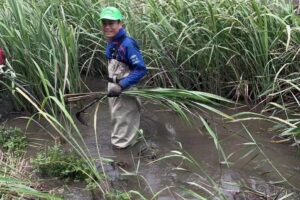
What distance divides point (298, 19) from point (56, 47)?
6.85 feet

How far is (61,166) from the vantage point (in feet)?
11.3

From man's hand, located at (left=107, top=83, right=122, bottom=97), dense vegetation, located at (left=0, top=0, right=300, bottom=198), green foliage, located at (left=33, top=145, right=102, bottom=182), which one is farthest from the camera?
dense vegetation, located at (left=0, top=0, right=300, bottom=198)

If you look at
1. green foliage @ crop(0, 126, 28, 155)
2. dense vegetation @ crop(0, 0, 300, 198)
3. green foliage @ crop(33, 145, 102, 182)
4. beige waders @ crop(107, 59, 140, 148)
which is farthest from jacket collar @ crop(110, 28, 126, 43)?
green foliage @ crop(0, 126, 28, 155)

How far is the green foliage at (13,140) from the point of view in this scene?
149 inches

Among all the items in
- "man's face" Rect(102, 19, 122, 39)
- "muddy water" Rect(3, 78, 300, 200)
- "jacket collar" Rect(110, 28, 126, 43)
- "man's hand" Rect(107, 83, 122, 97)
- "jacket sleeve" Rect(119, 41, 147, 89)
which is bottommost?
"muddy water" Rect(3, 78, 300, 200)

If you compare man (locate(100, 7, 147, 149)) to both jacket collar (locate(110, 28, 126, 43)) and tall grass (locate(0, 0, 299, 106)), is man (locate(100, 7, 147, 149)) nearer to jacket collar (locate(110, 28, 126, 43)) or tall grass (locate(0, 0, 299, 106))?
jacket collar (locate(110, 28, 126, 43))

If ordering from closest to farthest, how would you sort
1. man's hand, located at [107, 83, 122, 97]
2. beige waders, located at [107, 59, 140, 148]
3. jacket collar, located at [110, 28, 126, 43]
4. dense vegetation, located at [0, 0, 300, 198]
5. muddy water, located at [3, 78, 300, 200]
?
muddy water, located at [3, 78, 300, 200] → man's hand, located at [107, 83, 122, 97] → jacket collar, located at [110, 28, 126, 43] → beige waders, located at [107, 59, 140, 148] → dense vegetation, located at [0, 0, 300, 198]

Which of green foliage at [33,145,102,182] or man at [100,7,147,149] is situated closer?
green foliage at [33,145,102,182]

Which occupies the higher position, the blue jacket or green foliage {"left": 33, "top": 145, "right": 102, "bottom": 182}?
the blue jacket

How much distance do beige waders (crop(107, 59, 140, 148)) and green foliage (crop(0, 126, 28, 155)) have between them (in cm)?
70

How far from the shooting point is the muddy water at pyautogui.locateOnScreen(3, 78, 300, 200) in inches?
128

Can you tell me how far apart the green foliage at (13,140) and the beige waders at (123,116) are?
697mm

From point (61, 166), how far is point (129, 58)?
3.04 feet

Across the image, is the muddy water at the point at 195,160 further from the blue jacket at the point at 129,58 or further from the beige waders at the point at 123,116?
the blue jacket at the point at 129,58
